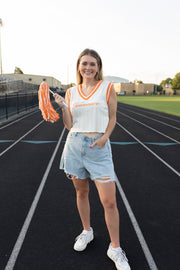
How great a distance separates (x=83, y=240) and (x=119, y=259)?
0.51 metres

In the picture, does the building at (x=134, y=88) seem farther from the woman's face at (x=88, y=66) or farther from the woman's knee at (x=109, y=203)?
the woman's knee at (x=109, y=203)

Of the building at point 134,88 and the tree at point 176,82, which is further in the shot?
the building at point 134,88

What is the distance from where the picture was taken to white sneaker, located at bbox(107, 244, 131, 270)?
2.39 meters

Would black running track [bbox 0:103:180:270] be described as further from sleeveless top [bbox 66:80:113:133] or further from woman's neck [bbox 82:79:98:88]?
woman's neck [bbox 82:79:98:88]

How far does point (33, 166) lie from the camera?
5.73m

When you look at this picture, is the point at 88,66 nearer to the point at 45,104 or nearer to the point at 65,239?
the point at 45,104

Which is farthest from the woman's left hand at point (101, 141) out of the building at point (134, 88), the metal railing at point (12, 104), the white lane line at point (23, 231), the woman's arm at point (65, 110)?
the building at point (134, 88)

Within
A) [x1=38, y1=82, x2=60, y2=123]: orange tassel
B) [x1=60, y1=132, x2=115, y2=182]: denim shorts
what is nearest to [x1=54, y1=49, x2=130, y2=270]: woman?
[x1=60, y1=132, x2=115, y2=182]: denim shorts

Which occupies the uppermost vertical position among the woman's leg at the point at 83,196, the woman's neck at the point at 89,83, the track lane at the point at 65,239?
the woman's neck at the point at 89,83

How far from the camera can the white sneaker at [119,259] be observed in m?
2.39

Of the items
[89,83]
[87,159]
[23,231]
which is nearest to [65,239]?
[23,231]

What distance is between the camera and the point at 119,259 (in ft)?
7.98

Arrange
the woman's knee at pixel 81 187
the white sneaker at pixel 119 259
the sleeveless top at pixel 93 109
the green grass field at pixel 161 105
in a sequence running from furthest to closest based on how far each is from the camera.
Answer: the green grass field at pixel 161 105 < the woman's knee at pixel 81 187 < the white sneaker at pixel 119 259 < the sleeveless top at pixel 93 109

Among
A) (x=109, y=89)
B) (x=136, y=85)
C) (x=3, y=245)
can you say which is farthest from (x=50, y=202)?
(x=136, y=85)
